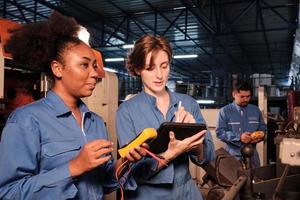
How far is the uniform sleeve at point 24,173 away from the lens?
78 cm

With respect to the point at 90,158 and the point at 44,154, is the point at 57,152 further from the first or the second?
the point at 90,158


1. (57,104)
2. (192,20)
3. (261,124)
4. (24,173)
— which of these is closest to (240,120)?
(261,124)

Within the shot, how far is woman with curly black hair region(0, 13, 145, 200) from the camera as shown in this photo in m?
0.79

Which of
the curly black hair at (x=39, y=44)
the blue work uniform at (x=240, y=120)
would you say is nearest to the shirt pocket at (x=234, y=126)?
the blue work uniform at (x=240, y=120)

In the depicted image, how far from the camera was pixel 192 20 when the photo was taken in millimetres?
7352

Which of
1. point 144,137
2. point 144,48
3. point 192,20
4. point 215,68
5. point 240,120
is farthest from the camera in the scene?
point 215,68

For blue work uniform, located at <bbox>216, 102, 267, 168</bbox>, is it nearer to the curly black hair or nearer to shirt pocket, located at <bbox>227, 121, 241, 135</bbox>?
shirt pocket, located at <bbox>227, 121, 241, 135</bbox>

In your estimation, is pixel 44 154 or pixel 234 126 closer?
pixel 44 154

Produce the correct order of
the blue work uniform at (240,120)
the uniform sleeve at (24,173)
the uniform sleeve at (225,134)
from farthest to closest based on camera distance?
the blue work uniform at (240,120)
the uniform sleeve at (225,134)
the uniform sleeve at (24,173)

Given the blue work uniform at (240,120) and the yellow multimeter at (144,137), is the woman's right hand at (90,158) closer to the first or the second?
the yellow multimeter at (144,137)

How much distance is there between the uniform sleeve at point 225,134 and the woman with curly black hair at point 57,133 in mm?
1897

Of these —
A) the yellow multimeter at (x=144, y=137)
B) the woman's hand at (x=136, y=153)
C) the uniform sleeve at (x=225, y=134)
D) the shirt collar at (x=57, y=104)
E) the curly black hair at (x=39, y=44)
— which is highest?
the curly black hair at (x=39, y=44)

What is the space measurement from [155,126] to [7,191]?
0.56 metres

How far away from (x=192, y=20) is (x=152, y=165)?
265 inches
